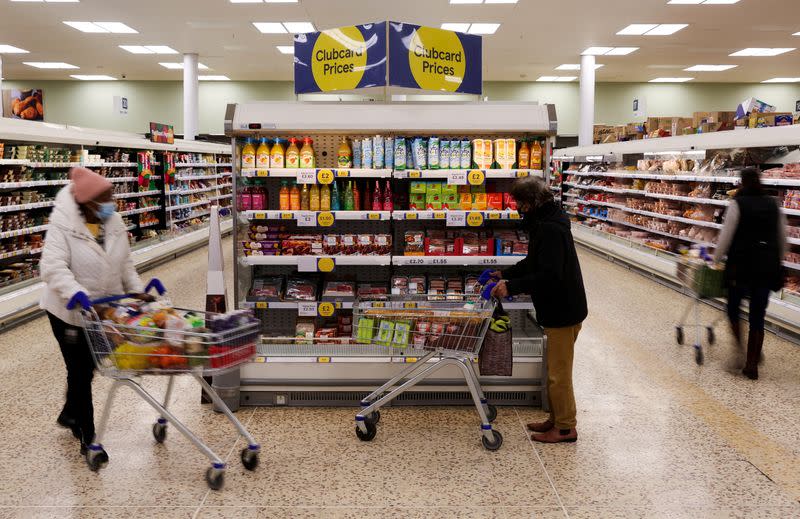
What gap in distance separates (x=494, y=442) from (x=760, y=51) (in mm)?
15670

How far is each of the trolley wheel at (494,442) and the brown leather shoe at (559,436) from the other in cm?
27

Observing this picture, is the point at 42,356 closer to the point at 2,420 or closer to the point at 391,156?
the point at 2,420

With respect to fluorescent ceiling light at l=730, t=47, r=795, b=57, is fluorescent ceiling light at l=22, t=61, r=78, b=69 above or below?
below

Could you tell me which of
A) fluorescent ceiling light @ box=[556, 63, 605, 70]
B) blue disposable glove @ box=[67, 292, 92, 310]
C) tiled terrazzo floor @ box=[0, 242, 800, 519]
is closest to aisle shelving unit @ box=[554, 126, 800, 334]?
tiled terrazzo floor @ box=[0, 242, 800, 519]

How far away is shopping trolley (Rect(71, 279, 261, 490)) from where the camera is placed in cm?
319

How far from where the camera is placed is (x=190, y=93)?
16.6 m

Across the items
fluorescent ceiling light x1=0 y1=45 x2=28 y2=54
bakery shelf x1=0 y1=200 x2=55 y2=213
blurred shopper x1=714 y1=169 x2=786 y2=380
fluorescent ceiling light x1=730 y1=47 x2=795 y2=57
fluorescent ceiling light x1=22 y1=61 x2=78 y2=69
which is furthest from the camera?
fluorescent ceiling light x1=22 y1=61 x2=78 y2=69

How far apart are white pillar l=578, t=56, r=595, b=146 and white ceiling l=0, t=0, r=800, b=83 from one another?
0.43 metres

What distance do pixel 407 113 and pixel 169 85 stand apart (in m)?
18.8

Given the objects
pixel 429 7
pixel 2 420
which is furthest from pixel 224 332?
pixel 429 7

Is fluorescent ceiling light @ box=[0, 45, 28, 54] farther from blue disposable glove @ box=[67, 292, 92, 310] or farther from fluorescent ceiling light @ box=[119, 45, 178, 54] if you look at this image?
blue disposable glove @ box=[67, 292, 92, 310]

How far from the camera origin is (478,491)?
11.0ft

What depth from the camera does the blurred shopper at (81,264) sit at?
134 inches

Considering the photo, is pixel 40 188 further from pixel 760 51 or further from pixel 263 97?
pixel 760 51
